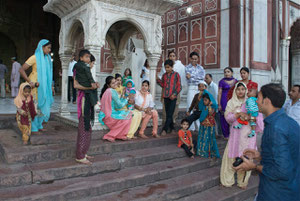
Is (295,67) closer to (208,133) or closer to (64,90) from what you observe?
(208,133)

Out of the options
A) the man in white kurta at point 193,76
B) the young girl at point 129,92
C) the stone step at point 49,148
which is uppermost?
the man in white kurta at point 193,76

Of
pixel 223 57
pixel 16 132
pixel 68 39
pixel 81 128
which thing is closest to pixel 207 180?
pixel 81 128

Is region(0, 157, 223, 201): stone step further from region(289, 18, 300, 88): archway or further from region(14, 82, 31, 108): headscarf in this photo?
region(289, 18, 300, 88): archway

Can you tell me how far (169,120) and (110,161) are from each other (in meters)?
1.87

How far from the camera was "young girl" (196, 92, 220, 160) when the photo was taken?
4.25m

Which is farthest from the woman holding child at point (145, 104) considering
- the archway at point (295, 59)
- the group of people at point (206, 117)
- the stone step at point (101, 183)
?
the archway at point (295, 59)

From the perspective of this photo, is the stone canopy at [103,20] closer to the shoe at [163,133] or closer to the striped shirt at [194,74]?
the striped shirt at [194,74]

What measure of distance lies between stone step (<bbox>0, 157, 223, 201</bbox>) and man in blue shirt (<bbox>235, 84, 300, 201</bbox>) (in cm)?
181

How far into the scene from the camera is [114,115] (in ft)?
14.1

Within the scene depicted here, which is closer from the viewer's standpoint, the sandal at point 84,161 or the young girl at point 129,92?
the sandal at point 84,161

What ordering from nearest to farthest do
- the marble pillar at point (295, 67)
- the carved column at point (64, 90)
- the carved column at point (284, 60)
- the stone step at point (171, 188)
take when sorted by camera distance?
the stone step at point (171, 188) < the carved column at point (64, 90) < the carved column at point (284, 60) < the marble pillar at point (295, 67)

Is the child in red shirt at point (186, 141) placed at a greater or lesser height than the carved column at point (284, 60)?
lesser

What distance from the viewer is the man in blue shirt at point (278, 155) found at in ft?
5.18

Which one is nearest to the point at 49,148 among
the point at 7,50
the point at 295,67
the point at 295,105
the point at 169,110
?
the point at 169,110
